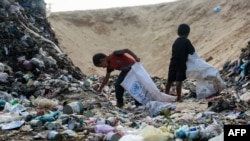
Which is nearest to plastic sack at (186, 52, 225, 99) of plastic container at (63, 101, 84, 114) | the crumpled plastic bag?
the crumpled plastic bag

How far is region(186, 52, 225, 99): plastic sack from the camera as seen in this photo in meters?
7.93

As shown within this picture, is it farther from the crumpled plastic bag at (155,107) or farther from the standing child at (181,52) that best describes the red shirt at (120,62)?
the standing child at (181,52)

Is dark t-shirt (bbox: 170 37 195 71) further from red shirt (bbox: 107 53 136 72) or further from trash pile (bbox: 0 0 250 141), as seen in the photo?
red shirt (bbox: 107 53 136 72)

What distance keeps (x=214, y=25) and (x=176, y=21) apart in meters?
3.56

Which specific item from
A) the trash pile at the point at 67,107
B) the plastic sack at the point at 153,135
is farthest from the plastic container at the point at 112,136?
the plastic sack at the point at 153,135

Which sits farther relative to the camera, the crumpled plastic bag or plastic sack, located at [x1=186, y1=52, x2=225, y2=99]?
plastic sack, located at [x1=186, y1=52, x2=225, y2=99]

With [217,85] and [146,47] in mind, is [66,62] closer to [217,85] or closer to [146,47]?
[217,85]

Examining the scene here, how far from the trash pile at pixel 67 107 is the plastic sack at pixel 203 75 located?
0.48ft

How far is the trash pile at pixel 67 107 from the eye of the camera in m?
4.80

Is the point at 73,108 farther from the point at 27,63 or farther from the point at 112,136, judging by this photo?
the point at 27,63

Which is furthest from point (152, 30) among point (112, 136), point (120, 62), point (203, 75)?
point (112, 136)

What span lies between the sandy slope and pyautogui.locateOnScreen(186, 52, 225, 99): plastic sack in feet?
28.8

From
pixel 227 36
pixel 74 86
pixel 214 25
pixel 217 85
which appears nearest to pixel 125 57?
pixel 74 86

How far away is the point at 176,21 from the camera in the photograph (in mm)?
26312
